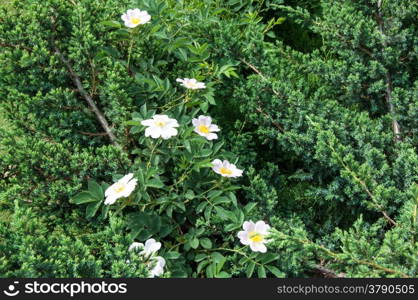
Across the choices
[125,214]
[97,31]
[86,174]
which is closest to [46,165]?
[86,174]

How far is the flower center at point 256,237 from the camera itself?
2.09 metres

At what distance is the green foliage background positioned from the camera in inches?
78.1

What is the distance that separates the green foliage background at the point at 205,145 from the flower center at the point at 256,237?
0.07 metres

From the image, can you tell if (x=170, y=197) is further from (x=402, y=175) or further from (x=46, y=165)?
(x=402, y=175)


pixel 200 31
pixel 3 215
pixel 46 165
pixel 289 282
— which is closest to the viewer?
pixel 289 282

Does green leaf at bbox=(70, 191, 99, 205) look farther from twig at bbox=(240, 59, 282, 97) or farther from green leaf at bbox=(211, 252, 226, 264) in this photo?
twig at bbox=(240, 59, 282, 97)

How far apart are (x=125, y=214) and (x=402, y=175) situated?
1.19 m

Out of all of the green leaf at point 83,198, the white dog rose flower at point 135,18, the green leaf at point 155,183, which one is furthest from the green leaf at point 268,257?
the white dog rose flower at point 135,18

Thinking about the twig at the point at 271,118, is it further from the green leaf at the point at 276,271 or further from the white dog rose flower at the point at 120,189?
the white dog rose flower at the point at 120,189

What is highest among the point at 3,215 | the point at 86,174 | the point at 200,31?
the point at 200,31

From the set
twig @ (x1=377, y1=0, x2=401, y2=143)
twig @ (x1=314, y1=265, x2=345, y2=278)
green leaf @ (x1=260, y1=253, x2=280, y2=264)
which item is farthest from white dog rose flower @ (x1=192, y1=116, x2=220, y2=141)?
twig @ (x1=377, y1=0, x2=401, y2=143)

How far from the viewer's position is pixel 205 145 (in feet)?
7.87

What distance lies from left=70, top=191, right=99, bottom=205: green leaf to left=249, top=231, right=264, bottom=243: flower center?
64 centimetres

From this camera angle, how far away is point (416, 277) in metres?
1.84
